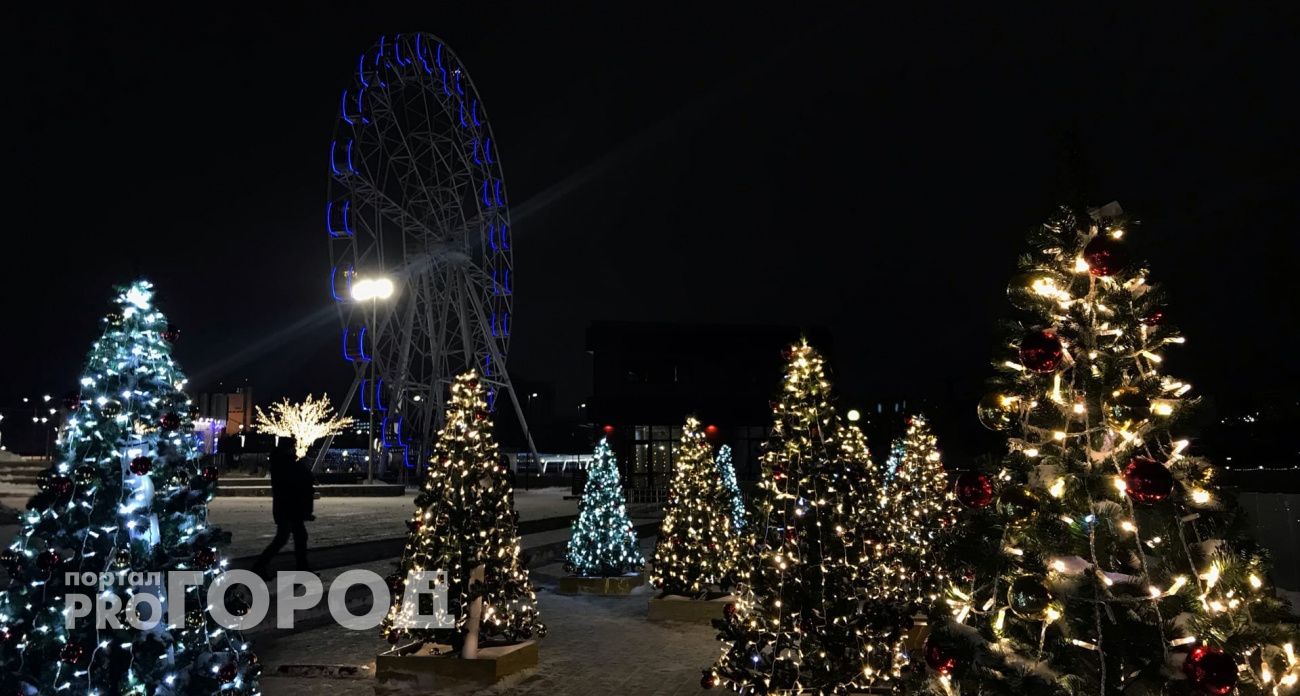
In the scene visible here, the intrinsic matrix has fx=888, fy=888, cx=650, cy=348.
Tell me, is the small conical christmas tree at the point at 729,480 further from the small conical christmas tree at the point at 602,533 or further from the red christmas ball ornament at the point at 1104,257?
the red christmas ball ornament at the point at 1104,257

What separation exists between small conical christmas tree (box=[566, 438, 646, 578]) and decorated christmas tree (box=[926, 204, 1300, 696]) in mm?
8558

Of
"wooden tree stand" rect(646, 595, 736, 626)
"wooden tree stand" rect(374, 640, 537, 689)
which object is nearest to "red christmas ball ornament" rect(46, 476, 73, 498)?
"wooden tree stand" rect(374, 640, 537, 689)

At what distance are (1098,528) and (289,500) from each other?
9.56m

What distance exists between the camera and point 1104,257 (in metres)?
3.27

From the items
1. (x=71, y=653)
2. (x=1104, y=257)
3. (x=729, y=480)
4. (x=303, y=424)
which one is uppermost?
(x=303, y=424)

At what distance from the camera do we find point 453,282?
39188 millimetres

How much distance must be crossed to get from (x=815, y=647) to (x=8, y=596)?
4306 mm

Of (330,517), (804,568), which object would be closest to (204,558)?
(804,568)

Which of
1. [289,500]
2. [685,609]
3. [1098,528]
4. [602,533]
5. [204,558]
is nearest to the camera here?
[1098,528]

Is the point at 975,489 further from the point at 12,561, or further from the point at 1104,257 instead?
the point at 12,561

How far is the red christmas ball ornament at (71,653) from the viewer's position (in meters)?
4.29

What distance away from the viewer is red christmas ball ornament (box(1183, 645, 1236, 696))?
107 inches

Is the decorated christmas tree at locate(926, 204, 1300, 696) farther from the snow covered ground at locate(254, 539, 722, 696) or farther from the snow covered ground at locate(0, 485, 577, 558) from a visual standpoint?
the snow covered ground at locate(0, 485, 577, 558)

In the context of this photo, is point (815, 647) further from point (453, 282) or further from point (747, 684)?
point (453, 282)
